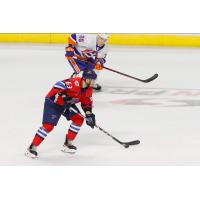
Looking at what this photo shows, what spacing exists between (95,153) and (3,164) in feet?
2.08

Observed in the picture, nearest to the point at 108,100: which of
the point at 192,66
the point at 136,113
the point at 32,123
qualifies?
the point at 136,113

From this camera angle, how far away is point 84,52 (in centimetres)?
569

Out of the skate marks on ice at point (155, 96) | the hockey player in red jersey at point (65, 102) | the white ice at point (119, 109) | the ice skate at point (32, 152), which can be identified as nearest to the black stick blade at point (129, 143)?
the white ice at point (119, 109)

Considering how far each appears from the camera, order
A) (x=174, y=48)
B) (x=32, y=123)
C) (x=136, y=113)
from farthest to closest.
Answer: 1. (x=174, y=48)
2. (x=136, y=113)
3. (x=32, y=123)

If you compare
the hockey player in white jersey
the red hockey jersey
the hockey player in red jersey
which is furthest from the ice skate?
the hockey player in white jersey

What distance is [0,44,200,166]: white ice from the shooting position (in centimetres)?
405

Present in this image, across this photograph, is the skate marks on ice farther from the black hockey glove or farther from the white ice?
the black hockey glove

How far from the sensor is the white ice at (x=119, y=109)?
4.05m

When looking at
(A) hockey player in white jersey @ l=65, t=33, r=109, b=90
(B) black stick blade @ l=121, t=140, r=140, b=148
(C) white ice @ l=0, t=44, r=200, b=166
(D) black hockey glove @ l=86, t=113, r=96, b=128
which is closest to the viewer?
(D) black hockey glove @ l=86, t=113, r=96, b=128

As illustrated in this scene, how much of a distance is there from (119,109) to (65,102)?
1610mm

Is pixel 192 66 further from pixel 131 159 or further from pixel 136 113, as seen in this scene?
pixel 131 159

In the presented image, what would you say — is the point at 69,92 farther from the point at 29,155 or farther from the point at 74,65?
the point at 74,65

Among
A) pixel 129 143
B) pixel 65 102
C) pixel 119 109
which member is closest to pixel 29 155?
pixel 65 102

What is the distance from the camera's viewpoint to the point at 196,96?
6027 mm
